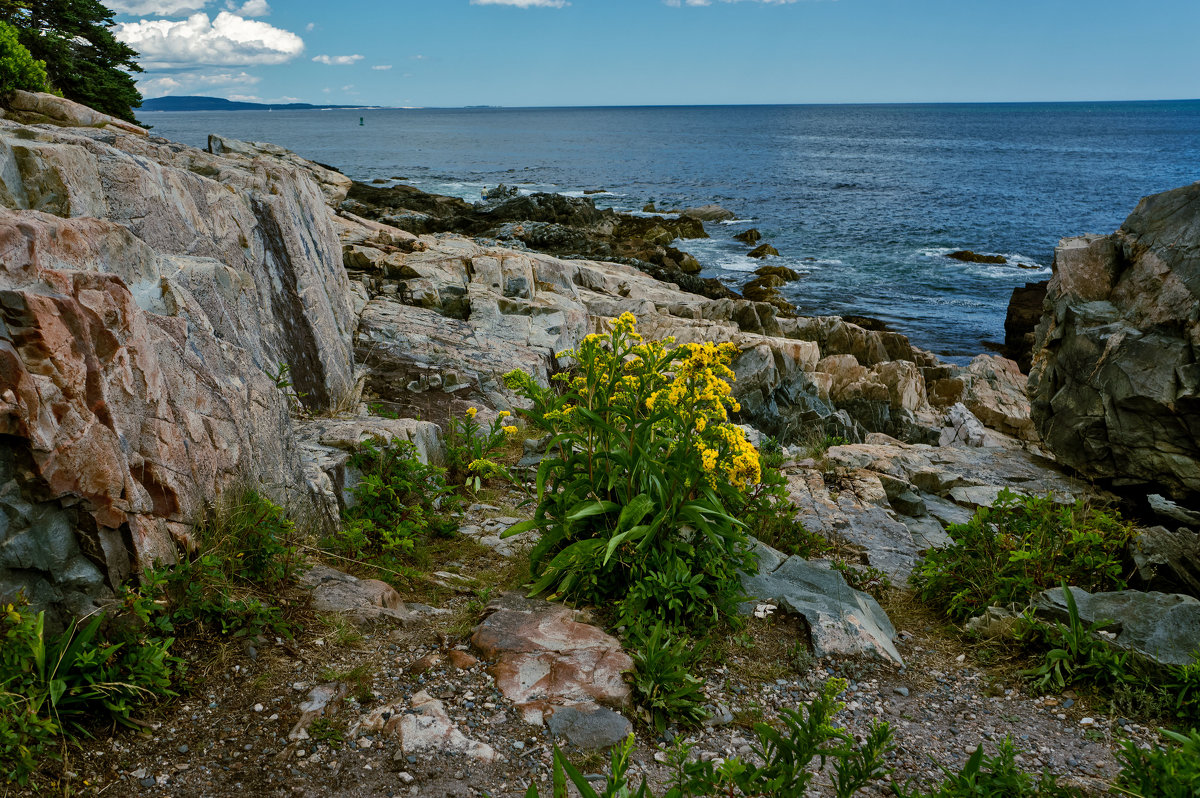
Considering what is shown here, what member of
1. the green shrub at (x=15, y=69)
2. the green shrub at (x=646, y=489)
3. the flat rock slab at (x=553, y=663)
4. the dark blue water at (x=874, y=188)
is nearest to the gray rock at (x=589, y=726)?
the flat rock slab at (x=553, y=663)

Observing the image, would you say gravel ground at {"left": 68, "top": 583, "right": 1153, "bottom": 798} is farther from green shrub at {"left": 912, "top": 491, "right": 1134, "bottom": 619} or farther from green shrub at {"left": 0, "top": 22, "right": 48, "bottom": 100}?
green shrub at {"left": 0, "top": 22, "right": 48, "bottom": 100}

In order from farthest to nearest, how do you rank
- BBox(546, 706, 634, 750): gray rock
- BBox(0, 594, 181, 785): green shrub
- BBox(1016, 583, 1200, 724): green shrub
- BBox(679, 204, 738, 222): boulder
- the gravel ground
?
BBox(679, 204, 738, 222): boulder → BBox(1016, 583, 1200, 724): green shrub → BBox(546, 706, 634, 750): gray rock → the gravel ground → BBox(0, 594, 181, 785): green shrub

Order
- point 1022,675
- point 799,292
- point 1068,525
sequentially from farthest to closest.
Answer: point 799,292, point 1068,525, point 1022,675

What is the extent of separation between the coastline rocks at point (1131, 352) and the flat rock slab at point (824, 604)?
9.25 meters

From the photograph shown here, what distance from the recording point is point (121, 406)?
14.3 feet

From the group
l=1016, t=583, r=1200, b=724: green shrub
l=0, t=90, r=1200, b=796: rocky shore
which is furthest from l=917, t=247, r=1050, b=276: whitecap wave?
l=1016, t=583, r=1200, b=724: green shrub

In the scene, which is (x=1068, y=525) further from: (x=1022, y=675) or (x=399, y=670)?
(x=399, y=670)

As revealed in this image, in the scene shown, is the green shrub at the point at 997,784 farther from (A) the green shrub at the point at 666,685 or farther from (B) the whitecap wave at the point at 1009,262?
(B) the whitecap wave at the point at 1009,262

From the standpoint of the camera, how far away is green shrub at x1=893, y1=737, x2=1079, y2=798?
11.2 feet

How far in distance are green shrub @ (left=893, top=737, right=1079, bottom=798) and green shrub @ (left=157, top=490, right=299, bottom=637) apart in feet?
12.4

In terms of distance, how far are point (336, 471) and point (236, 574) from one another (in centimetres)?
204

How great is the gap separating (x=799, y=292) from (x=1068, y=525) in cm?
2674

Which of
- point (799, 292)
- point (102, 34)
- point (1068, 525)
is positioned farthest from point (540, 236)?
point (1068, 525)

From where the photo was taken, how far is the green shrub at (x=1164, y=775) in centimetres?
316
